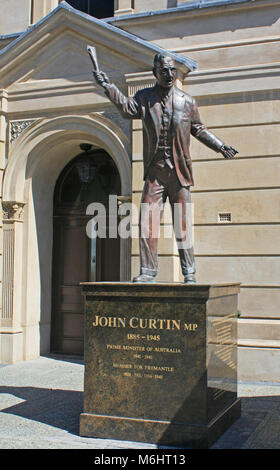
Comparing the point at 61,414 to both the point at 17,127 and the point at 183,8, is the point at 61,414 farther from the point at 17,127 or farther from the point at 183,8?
the point at 183,8

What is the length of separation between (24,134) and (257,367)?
625 cm

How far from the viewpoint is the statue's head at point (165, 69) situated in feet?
19.8

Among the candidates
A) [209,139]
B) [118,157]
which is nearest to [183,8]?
[118,157]

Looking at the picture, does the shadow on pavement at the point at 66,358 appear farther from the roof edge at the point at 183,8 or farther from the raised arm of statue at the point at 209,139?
the roof edge at the point at 183,8

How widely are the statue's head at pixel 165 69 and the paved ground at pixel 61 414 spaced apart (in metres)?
3.92

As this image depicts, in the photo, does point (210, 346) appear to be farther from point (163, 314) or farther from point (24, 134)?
point (24, 134)

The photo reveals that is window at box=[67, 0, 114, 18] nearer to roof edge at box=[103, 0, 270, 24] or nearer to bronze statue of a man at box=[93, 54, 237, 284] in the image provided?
roof edge at box=[103, 0, 270, 24]

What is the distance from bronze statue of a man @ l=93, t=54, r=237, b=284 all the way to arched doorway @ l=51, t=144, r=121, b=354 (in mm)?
5146

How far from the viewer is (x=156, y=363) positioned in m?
5.70

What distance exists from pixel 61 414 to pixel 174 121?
3.79 meters

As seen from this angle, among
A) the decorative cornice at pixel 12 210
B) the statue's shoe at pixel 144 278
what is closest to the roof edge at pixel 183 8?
the decorative cornice at pixel 12 210

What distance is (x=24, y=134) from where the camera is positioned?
35.7ft

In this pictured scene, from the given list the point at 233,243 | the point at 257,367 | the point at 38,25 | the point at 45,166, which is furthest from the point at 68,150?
the point at 257,367

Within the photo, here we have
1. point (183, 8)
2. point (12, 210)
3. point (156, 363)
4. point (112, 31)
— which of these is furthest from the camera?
point (12, 210)
